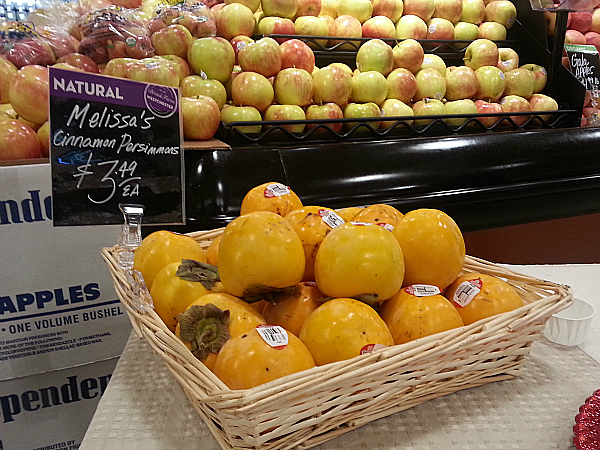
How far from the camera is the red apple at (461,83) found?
7.20 ft

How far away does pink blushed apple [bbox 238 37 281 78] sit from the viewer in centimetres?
185

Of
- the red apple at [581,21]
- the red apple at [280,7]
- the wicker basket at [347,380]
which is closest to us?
the wicker basket at [347,380]

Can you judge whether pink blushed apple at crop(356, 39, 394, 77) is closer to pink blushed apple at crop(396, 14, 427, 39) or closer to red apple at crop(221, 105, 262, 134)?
pink blushed apple at crop(396, 14, 427, 39)

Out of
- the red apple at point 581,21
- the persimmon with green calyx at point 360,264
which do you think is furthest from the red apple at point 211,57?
the red apple at point 581,21

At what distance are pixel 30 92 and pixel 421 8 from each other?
1830mm

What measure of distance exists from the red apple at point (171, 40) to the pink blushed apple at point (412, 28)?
108 centimetres

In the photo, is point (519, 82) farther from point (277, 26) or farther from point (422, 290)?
point (422, 290)

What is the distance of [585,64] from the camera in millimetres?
2463

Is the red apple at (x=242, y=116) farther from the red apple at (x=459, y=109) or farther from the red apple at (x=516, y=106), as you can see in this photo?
the red apple at (x=516, y=106)

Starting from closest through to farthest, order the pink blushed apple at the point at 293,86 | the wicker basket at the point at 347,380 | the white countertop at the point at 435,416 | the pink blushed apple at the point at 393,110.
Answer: the wicker basket at the point at 347,380 < the white countertop at the point at 435,416 < the pink blushed apple at the point at 293,86 < the pink blushed apple at the point at 393,110

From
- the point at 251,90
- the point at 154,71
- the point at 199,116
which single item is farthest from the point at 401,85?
the point at 154,71

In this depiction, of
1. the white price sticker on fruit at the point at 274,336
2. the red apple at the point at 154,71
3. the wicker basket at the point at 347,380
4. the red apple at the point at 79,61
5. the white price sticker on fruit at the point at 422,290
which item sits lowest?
the wicker basket at the point at 347,380

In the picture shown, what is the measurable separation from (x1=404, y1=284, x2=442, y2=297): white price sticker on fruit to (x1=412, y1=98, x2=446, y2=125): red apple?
141 centimetres

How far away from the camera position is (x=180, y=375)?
2.04ft
